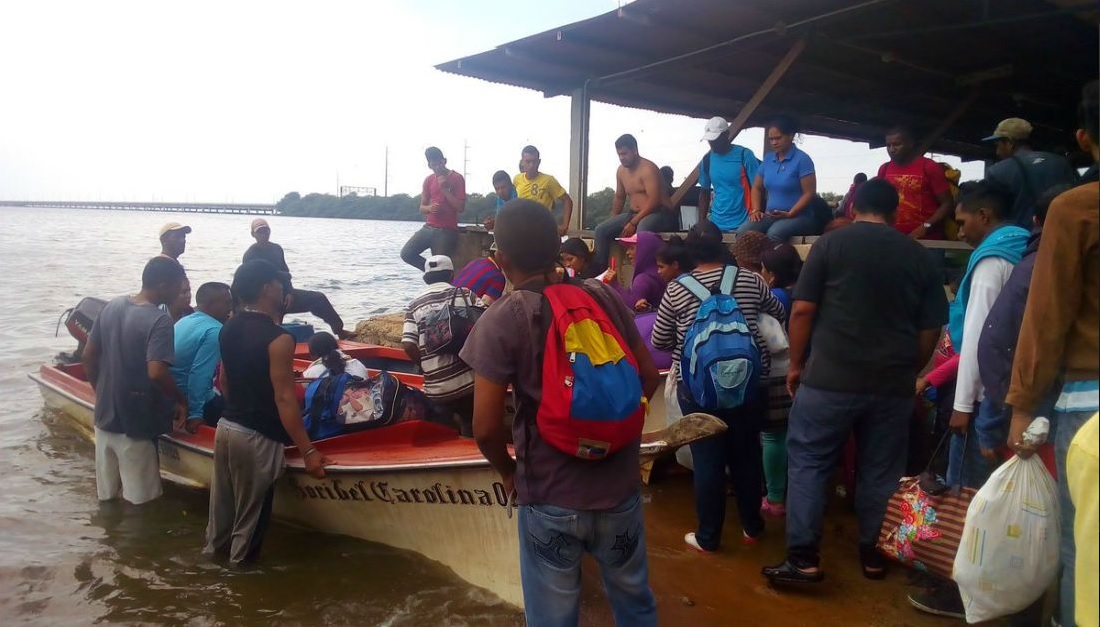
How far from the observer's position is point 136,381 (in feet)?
15.8

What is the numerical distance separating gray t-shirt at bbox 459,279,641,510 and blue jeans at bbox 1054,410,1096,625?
4.19 feet

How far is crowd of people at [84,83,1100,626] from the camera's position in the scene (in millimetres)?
2146

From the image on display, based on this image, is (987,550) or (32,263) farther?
(32,263)

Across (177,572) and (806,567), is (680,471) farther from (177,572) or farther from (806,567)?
(177,572)

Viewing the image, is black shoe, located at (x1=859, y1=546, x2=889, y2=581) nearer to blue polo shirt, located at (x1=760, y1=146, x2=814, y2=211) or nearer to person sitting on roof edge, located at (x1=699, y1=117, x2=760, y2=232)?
blue polo shirt, located at (x1=760, y1=146, x2=814, y2=211)

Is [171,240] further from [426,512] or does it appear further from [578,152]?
[578,152]

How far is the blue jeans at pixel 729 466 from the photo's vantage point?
3.76 m

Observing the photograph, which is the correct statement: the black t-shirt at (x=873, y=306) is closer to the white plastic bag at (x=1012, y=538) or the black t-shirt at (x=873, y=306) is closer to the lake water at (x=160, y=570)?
the white plastic bag at (x=1012, y=538)

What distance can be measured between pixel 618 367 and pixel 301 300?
6.92 meters

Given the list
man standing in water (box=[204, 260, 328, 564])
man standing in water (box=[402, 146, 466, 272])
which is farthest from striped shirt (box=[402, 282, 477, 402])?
man standing in water (box=[402, 146, 466, 272])

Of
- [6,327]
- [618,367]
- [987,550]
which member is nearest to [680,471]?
[987,550]

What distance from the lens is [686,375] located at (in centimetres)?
368

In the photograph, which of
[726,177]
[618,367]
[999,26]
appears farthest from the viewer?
[726,177]

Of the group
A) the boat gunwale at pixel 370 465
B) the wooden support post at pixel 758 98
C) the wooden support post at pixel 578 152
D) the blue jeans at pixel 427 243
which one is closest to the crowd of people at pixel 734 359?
the boat gunwale at pixel 370 465
